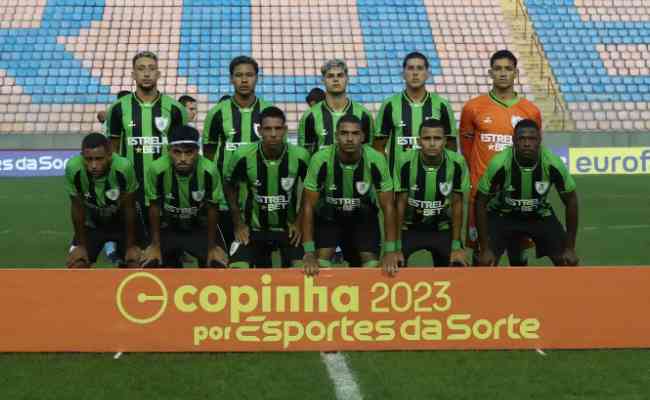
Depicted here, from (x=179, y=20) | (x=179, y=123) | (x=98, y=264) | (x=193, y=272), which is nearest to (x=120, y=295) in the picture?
(x=193, y=272)

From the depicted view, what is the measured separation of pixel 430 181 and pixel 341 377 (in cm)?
186

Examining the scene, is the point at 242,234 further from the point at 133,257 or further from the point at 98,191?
the point at 98,191

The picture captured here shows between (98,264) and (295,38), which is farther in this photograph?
(295,38)

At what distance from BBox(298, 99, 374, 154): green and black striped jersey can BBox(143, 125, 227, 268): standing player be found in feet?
3.15

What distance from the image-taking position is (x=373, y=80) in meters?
25.9

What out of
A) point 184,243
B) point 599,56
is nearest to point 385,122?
point 184,243

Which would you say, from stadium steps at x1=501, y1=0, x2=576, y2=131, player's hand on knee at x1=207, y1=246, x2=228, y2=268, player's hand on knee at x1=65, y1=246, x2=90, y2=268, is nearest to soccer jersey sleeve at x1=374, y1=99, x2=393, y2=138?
player's hand on knee at x1=207, y1=246, x2=228, y2=268

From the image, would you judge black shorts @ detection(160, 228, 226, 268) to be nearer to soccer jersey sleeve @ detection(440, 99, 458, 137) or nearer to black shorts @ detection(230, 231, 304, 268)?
black shorts @ detection(230, 231, 304, 268)

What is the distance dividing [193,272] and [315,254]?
0.94 meters

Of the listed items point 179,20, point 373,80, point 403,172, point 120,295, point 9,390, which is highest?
point 179,20

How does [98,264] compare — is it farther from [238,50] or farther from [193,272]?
[238,50]

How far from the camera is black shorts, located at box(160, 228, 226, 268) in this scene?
6672 mm

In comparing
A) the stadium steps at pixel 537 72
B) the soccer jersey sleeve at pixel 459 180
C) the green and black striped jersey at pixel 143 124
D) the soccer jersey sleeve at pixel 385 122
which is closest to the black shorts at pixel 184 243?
the green and black striped jersey at pixel 143 124

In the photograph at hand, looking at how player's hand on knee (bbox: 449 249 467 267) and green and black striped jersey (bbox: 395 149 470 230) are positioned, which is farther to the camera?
green and black striped jersey (bbox: 395 149 470 230)
